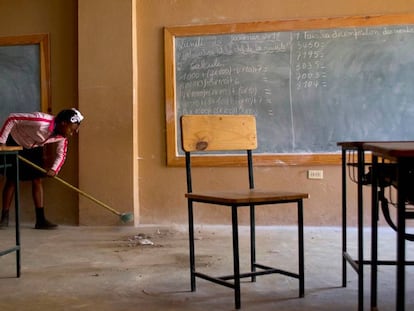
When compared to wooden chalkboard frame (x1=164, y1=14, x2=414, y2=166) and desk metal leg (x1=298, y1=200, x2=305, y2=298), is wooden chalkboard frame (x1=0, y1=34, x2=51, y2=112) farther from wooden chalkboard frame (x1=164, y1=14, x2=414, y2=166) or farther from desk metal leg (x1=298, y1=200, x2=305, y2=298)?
desk metal leg (x1=298, y1=200, x2=305, y2=298)

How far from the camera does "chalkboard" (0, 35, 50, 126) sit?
4.88 metres

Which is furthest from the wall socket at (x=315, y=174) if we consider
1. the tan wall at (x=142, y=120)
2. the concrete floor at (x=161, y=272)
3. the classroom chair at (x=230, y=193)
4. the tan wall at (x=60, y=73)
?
the tan wall at (x=60, y=73)

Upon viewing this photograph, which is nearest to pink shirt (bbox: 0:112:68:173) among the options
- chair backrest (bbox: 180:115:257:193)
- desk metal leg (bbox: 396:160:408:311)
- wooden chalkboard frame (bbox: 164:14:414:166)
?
wooden chalkboard frame (bbox: 164:14:414:166)

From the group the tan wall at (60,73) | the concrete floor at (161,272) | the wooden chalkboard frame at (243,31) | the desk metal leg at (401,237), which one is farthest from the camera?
the tan wall at (60,73)

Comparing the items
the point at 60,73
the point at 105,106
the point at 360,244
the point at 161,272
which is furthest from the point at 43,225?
the point at 360,244

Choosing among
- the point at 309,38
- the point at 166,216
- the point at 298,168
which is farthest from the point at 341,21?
the point at 166,216

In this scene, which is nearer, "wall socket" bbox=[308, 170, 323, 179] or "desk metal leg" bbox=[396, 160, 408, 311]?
"desk metal leg" bbox=[396, 160, 408, 311]

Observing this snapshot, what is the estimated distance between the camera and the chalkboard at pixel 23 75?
16.0 feet

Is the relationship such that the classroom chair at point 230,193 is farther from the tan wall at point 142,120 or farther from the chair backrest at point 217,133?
the tan wall at point 142,120

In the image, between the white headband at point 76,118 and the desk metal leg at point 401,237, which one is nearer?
the desk metal leg at point 401,237

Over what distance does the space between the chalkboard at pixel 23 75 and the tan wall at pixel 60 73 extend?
8 cm

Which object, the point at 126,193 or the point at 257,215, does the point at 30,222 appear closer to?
the point at 126,193

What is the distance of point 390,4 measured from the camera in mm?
4449

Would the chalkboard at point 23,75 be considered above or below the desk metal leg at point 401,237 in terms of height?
above
